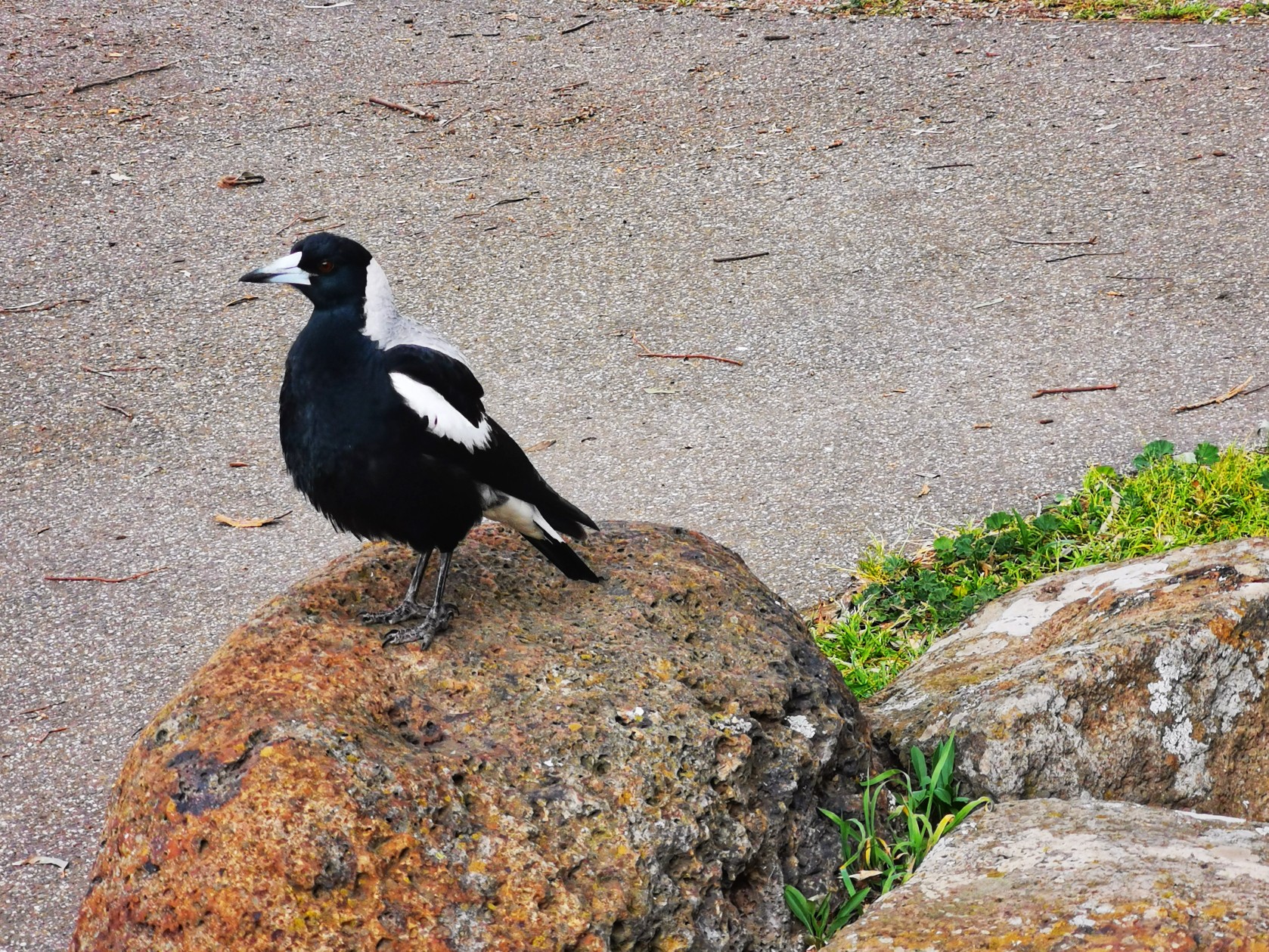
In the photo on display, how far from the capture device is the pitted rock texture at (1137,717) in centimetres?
271

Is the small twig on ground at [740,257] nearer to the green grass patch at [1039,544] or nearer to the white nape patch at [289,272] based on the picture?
the green grass patch at [1039,544]

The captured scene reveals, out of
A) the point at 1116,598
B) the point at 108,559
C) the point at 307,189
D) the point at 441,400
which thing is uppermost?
the point at 441,400

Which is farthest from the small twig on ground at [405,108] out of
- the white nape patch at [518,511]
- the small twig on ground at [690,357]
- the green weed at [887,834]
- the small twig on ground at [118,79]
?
the green weed at [887,834]

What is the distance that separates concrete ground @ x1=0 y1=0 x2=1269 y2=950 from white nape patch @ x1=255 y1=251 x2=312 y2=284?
161 cm

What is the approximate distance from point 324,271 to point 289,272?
8cm

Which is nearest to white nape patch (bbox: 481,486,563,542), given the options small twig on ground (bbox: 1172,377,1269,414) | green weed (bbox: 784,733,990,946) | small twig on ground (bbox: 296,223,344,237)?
green weed (bbox: 784,733,990,946)

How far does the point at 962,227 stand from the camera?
6324mm

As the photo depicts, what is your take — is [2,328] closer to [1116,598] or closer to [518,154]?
[518,154]

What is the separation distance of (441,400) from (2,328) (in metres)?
4.07

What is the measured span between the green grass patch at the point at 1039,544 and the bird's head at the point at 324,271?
187 centimetres

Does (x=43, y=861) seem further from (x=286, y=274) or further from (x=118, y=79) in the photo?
(x=118, y=79)

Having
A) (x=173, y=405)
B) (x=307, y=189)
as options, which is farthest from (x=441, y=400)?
(x=307, y=189)

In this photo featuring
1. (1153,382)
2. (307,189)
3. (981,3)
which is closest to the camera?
(1153,382)

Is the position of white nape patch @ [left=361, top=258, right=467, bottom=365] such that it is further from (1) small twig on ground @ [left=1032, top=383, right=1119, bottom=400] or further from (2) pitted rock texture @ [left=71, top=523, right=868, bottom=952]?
(1) small twig on ground @ [left=1032, top=383, right=1119, bottom=400]
